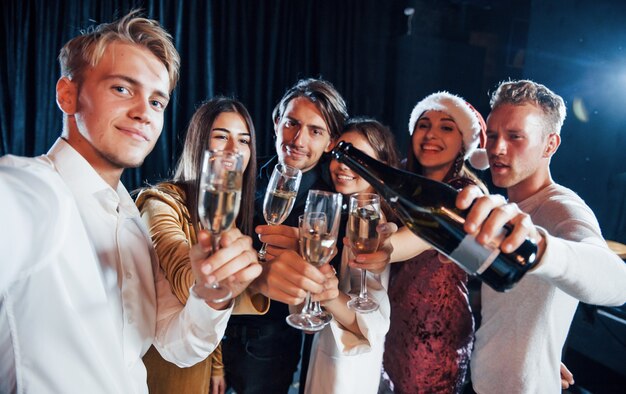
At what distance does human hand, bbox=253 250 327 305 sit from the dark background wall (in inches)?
127

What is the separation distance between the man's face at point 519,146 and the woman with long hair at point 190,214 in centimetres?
116

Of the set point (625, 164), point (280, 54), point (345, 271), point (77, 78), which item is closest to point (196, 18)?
point (280, 54)

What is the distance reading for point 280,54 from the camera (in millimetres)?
4254

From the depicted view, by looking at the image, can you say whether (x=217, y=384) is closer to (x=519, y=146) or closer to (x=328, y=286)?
(x=328, y=286)

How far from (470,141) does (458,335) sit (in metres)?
1.05

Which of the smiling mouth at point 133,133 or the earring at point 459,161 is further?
the earring at point 459,161

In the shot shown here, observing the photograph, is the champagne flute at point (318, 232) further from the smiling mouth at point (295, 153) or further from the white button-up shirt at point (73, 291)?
the smiling mouth at point (295, 153)

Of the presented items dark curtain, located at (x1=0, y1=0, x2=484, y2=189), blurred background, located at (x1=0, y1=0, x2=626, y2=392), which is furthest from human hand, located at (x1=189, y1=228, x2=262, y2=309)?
dark curtain, located at (x1=0, y1=0, x2=484, y2=189)

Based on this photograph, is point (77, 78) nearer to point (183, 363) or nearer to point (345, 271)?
point (183, 363)

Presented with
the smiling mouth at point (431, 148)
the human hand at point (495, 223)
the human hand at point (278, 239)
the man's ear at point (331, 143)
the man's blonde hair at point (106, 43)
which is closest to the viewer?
the human hand at point (495, 223)

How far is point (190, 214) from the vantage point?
1.62 meters

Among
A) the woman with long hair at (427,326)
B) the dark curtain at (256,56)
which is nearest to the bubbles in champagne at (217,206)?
the woman with long hair at (427,326)

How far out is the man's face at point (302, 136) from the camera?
2.05m

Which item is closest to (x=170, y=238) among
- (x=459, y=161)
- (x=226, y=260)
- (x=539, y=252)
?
(x=226, y=260)
